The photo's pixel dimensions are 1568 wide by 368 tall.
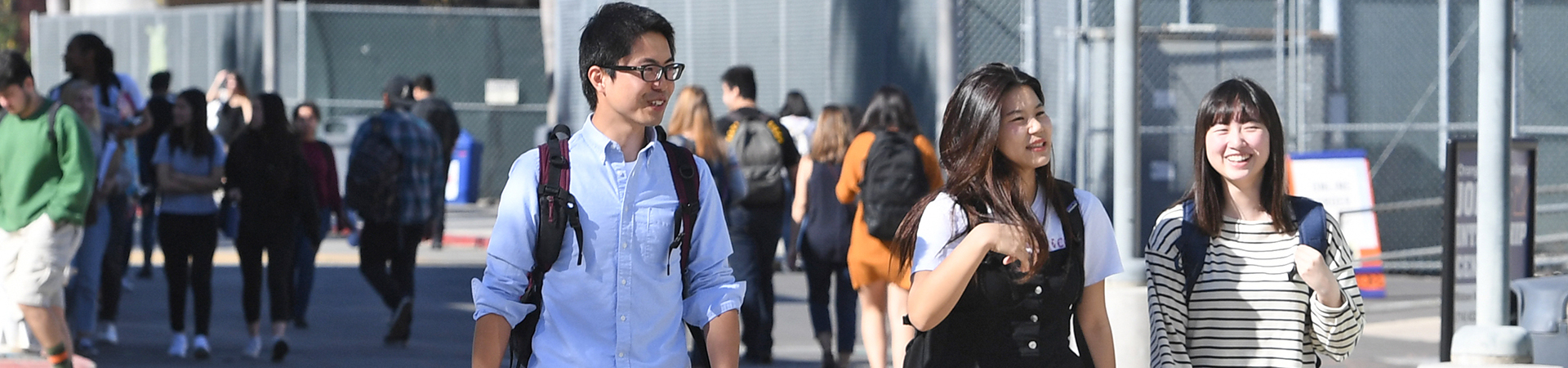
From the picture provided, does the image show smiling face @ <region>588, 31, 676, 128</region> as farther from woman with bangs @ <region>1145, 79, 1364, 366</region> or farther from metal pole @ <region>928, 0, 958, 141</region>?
metal pole @ <region>928, 0, 958, 141</region>

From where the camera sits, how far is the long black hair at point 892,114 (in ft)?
27.3

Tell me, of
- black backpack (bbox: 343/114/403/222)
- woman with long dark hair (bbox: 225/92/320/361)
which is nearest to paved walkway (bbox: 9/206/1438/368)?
woman with long dark hair (bbox: 225/92/320/361)

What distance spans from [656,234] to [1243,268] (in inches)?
52.3

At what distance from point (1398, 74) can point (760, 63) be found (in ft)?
19.3

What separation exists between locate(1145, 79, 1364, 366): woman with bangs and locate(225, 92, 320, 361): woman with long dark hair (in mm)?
6491

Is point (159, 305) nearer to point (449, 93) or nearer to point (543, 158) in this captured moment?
point (543, 158)

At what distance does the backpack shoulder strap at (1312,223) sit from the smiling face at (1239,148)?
12 cm

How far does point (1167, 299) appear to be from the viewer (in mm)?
3979

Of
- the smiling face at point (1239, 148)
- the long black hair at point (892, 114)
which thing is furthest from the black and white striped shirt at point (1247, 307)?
the long black hair at point (892, 114)

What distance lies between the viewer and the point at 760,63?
57.3 ft

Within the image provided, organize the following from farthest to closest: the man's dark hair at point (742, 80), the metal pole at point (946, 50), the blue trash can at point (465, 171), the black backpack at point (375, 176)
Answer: the blue trash can at point (465, 171) < the metal pole at point (946, 50) < the black backpack at point (375, 176) < the man's dark hair at point (742, 80)

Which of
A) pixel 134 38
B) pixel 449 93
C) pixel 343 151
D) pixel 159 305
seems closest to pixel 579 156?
pixel 159 305

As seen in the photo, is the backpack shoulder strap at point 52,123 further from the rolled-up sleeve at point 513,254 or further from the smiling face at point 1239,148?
the smiling face at point 1239,148

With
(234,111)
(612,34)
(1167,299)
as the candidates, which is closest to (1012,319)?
(1167,299)
